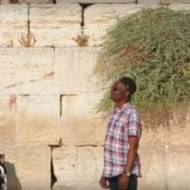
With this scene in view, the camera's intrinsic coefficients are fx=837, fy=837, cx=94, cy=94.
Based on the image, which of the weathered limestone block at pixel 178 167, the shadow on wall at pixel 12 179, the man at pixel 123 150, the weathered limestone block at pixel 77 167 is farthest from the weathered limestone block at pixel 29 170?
the man at pixel 123 150

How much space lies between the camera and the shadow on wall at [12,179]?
914cm

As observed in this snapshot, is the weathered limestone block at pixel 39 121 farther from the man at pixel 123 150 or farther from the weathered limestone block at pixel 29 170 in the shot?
the man at pixel 123 150

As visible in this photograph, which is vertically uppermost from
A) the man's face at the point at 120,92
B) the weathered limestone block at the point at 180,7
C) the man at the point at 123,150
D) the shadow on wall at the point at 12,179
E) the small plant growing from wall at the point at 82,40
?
the weathered limestone block at the point at 180,7

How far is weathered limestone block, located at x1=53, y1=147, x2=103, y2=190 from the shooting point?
9.14 meters

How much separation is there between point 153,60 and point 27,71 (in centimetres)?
141

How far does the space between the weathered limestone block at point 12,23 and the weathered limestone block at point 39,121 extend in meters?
0.73

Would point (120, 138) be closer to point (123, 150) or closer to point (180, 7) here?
point (123, 150)

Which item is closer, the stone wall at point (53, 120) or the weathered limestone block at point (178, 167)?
the weathered limestone block at point (178, 167)

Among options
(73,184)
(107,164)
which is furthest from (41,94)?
(107,164)

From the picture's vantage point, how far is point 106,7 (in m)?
9.38

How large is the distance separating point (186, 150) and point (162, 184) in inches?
17.7

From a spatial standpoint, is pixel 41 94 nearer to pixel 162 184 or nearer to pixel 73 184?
pixel 73 184

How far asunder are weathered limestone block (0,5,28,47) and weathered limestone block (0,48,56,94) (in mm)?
181

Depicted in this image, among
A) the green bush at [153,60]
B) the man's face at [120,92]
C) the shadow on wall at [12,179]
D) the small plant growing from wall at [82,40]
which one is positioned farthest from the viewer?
the small plant growing from wall at [82,40]
